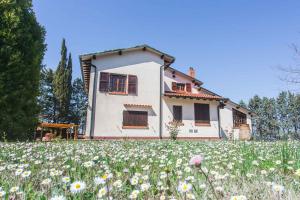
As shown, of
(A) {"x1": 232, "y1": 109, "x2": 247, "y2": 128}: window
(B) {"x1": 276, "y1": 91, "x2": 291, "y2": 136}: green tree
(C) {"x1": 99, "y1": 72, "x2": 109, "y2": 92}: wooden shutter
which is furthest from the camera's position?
(B) {"x1": 276, "y1": 91, "x2": 291, "y2": 136}: green tree

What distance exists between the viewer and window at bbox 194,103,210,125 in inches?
736

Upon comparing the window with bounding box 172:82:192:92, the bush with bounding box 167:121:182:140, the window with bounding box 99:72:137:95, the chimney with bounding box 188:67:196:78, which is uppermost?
the chimney with bounding box 188:67:196:78

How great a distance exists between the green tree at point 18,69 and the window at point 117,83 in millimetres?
5801

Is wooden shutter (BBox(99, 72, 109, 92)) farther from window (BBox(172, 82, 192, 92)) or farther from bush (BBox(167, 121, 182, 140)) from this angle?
window (BBox(172, 82, 192, 92))

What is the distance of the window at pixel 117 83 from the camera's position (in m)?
16.9

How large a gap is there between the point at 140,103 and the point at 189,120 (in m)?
4.37

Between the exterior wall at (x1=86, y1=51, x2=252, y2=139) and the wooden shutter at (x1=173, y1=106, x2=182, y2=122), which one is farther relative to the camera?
the wooden shutter at (x1=173, y1=106, x2=182, y2=122)

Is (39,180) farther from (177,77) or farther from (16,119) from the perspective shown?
(177,77)

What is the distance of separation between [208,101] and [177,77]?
162 inches

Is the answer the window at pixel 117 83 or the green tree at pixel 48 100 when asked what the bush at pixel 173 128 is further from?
the green tree at pixel 48 100

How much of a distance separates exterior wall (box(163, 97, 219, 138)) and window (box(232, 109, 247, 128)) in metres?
3.71

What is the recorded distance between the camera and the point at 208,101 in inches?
766

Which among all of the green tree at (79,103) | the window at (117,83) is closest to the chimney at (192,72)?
the window at (117,83)

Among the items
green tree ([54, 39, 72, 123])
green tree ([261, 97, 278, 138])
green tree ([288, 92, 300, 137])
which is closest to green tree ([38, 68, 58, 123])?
green tree ([54, 39, 72, 123])
